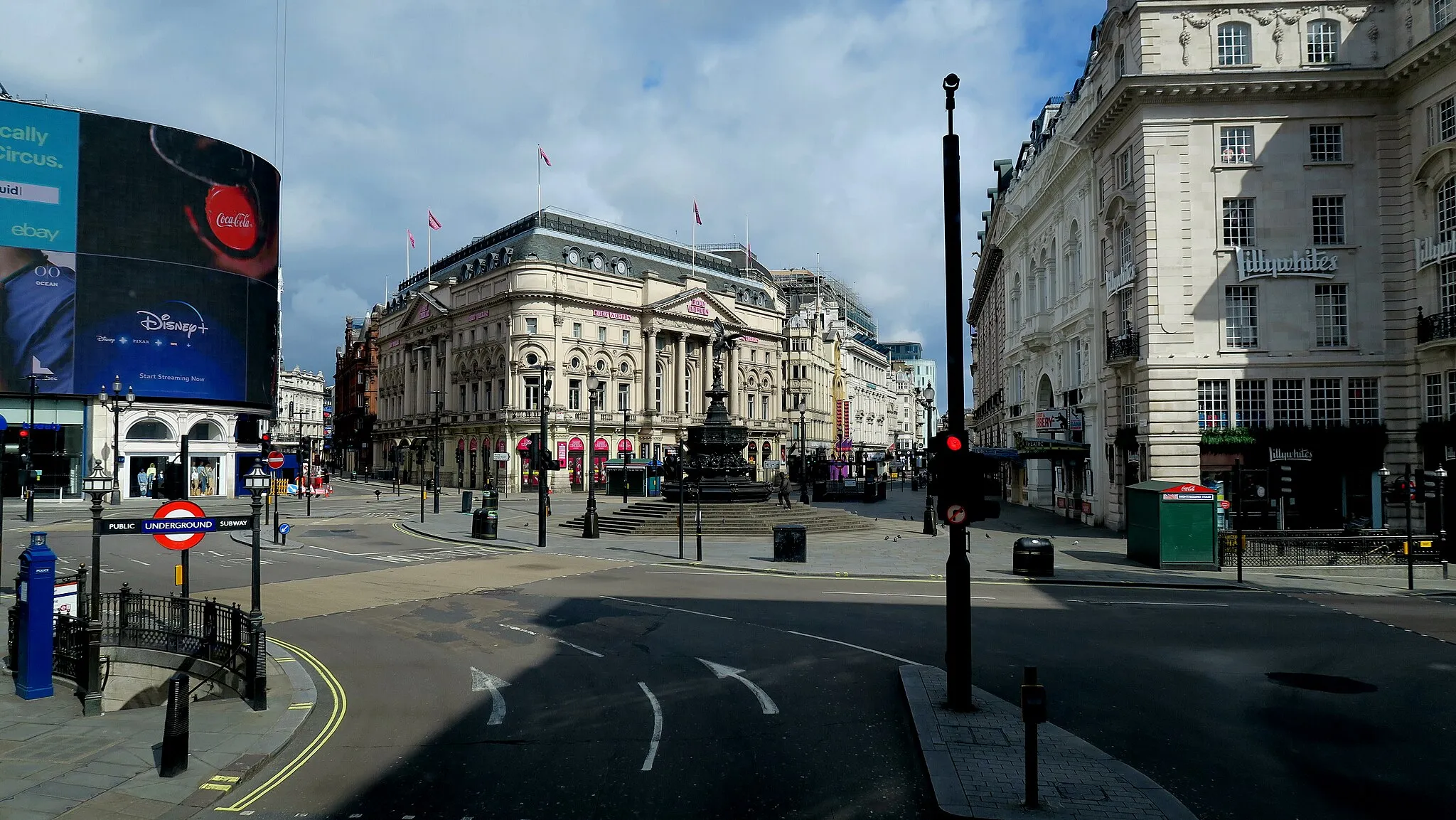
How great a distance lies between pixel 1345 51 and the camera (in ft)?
108

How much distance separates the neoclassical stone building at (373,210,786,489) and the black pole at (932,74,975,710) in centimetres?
6305

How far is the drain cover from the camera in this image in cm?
1174

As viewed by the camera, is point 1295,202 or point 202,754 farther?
point 1295,202

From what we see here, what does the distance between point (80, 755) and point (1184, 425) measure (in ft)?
111

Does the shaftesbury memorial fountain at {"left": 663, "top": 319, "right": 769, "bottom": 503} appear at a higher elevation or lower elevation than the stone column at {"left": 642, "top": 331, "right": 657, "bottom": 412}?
lower

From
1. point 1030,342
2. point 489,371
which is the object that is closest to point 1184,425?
point 1030,342

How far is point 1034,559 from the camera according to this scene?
23.2 meters

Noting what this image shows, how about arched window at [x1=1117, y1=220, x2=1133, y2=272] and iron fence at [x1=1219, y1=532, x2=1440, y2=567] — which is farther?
arched window at [x1=1117, y1=220, x2=1133, y2=272]

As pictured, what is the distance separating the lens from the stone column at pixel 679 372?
8944 cm

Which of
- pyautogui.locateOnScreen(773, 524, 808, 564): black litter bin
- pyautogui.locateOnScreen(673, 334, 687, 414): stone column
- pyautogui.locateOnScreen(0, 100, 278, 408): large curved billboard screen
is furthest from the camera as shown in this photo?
pyautogui.locateOnScreen(673, 334, 687, 414): stone column

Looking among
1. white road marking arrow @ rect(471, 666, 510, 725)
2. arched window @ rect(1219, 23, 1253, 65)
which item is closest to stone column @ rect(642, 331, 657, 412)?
arched window @ rect(1219, 23, 1253, 65)

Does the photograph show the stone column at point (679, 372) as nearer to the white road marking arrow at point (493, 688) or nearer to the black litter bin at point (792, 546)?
the black litter bin at point (792, 546)

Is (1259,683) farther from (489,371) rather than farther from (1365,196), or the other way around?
(489,371)

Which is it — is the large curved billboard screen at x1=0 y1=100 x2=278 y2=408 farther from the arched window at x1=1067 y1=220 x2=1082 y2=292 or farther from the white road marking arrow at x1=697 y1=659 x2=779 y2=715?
the white road marking arrow at x1=697 y1=659 x2=779 y2=715
